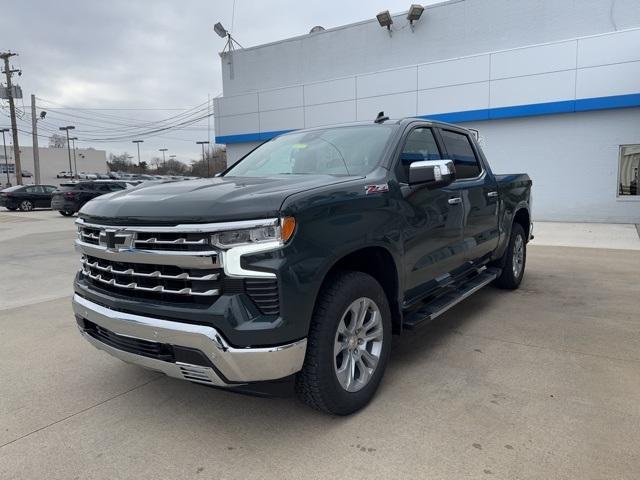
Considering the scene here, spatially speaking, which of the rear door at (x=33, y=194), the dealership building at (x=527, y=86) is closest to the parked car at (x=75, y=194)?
the rear door at (x=33, y=194)

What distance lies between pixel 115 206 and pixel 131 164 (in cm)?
11498

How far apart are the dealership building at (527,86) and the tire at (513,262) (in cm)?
1090

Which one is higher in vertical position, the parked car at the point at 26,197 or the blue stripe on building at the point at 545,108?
the blue stripe on building at the point at 545,108

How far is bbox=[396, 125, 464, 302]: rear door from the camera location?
352cm

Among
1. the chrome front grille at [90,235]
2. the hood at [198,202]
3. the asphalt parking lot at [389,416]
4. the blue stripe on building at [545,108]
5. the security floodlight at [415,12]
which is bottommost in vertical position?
the asphalt parking lot at [389,416]

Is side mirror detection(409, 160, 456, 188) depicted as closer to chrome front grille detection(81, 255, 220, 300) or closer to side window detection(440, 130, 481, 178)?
side window detection(440, 130, 481, 178)

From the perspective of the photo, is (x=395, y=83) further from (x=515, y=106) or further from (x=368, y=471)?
(x=368, y=471)

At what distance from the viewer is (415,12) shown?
18109 mm

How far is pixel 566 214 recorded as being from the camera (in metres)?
15.9

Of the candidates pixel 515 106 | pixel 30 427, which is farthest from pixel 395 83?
pixel 30 427

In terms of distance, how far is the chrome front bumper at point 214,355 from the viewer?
2.43 meters

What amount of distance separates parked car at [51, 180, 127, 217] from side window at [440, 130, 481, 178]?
19861 mm

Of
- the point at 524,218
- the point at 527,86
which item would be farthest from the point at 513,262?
the point at 527,86

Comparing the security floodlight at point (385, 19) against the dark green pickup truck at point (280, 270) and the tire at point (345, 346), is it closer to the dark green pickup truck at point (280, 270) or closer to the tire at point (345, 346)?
the dark green pickup truck at point (280, 270)
